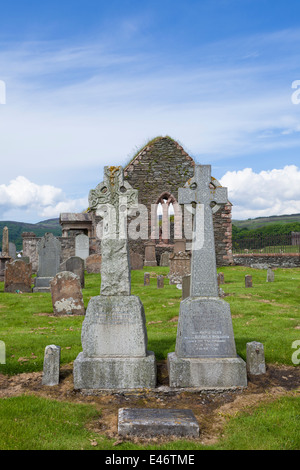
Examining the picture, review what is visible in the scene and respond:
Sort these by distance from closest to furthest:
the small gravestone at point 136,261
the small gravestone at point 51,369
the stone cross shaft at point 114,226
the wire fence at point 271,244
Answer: the small gravestone at point 51,369 < the stone cross shaft at point 114,226 < the small gravestone at point 136,261 < the wire fence at point 271,244

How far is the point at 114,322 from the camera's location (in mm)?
5598

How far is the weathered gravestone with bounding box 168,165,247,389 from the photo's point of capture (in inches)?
212

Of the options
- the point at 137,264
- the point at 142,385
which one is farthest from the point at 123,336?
the point at 137,264

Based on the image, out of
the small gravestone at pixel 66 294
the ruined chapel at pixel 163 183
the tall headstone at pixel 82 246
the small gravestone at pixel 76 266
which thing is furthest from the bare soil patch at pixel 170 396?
the ruined chapel at pixel 163 183

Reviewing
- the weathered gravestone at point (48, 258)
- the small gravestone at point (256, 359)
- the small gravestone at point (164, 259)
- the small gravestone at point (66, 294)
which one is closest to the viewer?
the small gravestone at point (256, 359)

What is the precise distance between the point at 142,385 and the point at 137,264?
52.7ft

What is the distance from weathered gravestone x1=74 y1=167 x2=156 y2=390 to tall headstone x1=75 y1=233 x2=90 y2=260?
17.5 m

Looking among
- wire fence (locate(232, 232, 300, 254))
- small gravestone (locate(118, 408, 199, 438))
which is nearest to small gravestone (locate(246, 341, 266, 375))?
small gravestone (locate(118, 408, 199, 438))

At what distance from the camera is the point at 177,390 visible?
5332 mm

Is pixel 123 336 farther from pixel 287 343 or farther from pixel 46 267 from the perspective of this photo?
pixel 46 267

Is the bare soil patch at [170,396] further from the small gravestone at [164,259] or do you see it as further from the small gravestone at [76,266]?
the small gravestone at [164,259]

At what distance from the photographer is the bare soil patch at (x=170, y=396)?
4.62m

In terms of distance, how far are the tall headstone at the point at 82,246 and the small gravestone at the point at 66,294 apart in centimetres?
1264

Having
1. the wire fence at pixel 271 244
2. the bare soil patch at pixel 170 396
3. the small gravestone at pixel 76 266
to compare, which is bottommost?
the bare soil patch at pixel 170 396
